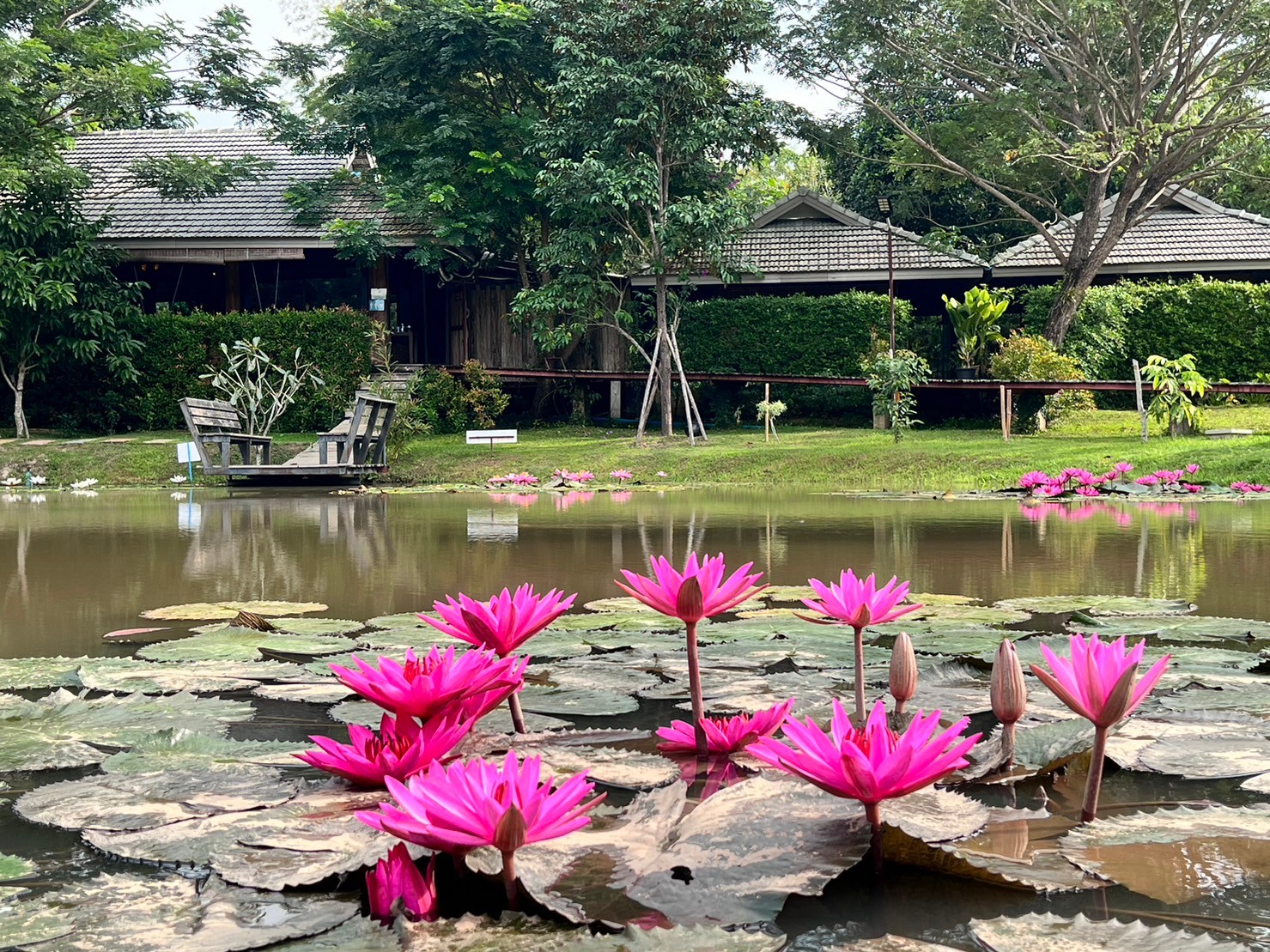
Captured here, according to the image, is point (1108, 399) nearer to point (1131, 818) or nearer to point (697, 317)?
point (697, 317)

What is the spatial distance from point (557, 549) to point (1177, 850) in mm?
4422

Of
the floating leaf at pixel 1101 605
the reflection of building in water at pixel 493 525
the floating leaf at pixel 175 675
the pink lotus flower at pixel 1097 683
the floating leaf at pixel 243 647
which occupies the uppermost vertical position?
the pink lotus flower at pixel 1097 683

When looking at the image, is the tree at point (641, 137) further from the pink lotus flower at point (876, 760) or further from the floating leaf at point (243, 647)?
the pink lotus flower at point (876, 760)

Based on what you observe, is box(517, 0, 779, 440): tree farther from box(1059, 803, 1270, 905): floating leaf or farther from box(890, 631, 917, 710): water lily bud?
box(1059, 803, 1270, 905): floating leaf

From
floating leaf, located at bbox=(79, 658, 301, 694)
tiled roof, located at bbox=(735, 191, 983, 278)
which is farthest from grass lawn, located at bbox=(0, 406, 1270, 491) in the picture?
floating leaf, located at bbox=(79, 658, 301, 694)

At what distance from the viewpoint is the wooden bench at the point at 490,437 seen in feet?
49.1

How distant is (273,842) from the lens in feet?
4.53

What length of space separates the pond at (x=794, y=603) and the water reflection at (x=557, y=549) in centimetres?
3

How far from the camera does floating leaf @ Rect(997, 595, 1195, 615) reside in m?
3.26

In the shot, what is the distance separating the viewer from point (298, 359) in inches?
666

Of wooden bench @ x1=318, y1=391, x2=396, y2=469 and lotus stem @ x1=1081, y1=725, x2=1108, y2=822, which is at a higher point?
wooden bench @ x1=318, y1=391, x2=396, y2=469

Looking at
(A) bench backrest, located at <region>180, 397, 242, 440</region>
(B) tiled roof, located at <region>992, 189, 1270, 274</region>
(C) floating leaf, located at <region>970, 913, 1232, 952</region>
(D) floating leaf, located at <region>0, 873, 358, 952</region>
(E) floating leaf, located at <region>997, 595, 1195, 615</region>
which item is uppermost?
(B) tiled roof, located at <region>992, 189, 1270, 274</region>

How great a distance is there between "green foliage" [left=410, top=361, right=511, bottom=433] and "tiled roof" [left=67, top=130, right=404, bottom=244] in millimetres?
3202

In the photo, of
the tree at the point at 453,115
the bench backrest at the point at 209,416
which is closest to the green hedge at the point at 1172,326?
the tree at the point at 453,115
